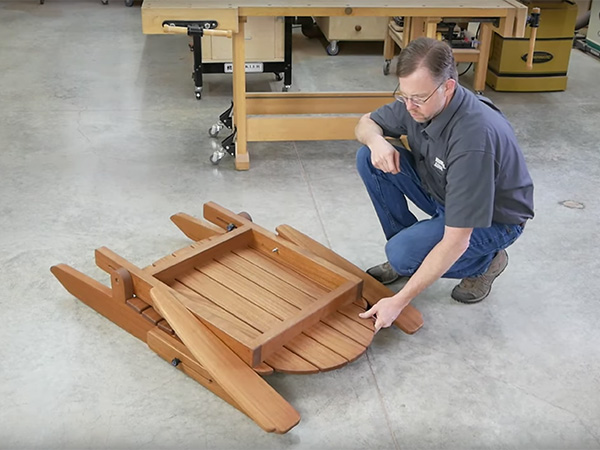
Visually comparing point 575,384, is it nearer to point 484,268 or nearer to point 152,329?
point 484,268

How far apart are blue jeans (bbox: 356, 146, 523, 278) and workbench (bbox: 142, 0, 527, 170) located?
1.11 m

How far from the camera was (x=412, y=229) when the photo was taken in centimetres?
244

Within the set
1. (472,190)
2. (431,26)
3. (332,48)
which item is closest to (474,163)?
(472,190)

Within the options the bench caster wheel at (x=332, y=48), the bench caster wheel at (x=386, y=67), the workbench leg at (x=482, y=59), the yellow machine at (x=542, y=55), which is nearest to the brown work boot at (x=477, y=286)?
the workbench leg at (x=482, y=59)

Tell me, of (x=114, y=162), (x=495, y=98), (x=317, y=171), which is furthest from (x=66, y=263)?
(x=495, y=98)

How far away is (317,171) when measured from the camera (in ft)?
12.3

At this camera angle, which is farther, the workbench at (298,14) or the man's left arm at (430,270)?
the workbench at (298,14)

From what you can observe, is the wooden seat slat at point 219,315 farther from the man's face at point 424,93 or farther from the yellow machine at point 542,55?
the yellow machine at point 542,55

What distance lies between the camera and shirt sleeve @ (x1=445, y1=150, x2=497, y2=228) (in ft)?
6.72

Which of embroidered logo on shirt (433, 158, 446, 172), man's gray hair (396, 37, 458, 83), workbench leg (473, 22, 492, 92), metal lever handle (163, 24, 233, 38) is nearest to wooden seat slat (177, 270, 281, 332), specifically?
embroidered logo on shirt (433, 158, 446, 172)

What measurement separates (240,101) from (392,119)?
136 cm

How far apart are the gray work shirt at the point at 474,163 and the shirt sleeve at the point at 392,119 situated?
0.13 m

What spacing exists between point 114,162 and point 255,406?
219cm

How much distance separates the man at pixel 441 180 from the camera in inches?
80.6
